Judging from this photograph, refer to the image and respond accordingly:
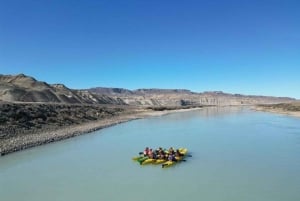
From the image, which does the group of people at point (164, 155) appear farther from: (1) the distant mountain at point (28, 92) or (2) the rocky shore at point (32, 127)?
(1) the distant mountain at point (28, 92)

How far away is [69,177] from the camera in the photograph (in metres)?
22.9

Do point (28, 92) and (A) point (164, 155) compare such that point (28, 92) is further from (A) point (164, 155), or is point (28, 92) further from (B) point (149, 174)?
(B) point (149, 174)

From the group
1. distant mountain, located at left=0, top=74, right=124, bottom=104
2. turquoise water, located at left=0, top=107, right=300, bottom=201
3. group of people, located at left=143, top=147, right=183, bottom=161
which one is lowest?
turquoise water, located at left=0, top=107, right=300, bottom=201

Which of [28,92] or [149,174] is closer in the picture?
[149,174]

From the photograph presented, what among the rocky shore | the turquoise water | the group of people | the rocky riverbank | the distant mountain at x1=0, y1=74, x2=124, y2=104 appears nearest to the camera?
the turquoise water

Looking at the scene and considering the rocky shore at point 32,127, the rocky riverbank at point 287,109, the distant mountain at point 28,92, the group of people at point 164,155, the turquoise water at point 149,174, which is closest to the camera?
the turquoise water at point 149,174

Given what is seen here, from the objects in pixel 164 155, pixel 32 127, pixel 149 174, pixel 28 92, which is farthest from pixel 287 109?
pixel 149 174

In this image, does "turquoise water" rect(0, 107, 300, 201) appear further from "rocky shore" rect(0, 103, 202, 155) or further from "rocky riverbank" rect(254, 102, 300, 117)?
"rocky riverbank" rect(254, 102, 300, 117)

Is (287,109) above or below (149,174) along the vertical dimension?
above

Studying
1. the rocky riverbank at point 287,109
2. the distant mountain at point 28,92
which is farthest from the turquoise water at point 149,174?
the distant mountain at point 28,92

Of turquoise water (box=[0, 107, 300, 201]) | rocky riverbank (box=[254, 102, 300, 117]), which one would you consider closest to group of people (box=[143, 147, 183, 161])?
turquoise water (box=[0, 107, 300, 201])

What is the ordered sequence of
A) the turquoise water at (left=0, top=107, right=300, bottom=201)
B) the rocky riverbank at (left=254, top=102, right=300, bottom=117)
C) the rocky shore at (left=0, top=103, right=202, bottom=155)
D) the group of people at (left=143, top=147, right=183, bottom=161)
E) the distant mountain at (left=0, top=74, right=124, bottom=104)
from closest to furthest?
the turquoise water at (left=0, top=107, right=300, bottom=201)
the group of people at (left=143, top=147, right=183, bottom=161)
the rocky shore at (left=0, top=103, right=202, bottom=155)
the rocky riverbank at (left=254, top=102, right=300, bottom=117)
the distant mountain at (left=0, top=74, right=124, bottom=104)

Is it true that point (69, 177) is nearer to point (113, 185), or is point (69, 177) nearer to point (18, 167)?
point (113, 185)

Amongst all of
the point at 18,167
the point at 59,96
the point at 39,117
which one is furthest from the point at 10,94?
the point at 18,167
